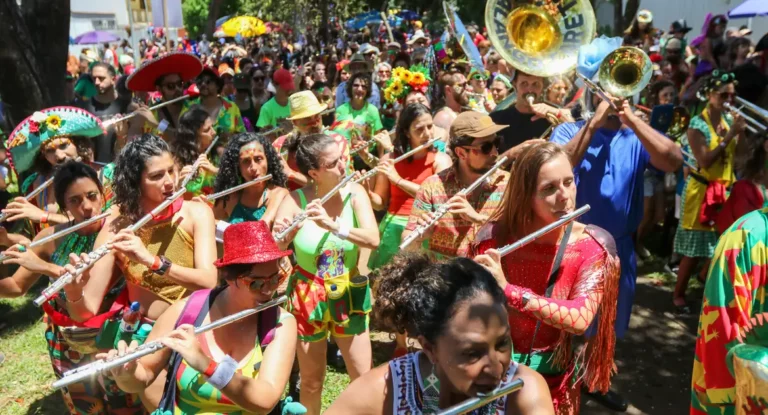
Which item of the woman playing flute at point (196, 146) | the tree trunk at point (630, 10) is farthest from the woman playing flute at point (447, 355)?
the tree trunk at point (630, 10)

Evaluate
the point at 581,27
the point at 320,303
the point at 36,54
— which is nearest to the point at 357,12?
the point at 36,54

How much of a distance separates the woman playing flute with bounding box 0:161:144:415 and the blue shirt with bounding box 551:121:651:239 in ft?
9.00

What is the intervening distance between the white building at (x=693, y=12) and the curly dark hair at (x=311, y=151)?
1164 cm

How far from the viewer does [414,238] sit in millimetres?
4094

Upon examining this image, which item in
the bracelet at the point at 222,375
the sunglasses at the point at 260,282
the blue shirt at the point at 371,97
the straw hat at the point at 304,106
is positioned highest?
the sunglasses at the point at 260,282

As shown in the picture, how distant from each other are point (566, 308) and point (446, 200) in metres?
1.67

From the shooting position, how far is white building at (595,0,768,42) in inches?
581

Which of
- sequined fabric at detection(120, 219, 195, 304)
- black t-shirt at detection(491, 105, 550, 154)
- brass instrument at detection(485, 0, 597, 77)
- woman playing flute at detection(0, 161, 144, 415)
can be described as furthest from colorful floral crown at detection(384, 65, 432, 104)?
sequined fabric at detection(120, 219, 195, 304)

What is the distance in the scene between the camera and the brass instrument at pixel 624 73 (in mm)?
4379

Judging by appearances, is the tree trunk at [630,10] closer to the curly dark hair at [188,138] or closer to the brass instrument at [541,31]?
the brass instrument at [541,31]

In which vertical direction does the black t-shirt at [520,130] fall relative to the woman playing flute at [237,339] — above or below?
above

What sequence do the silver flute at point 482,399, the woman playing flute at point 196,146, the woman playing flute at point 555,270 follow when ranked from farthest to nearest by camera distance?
1. the woman playing flute at point 196,146
2. the woman playing flute at point 555,270
3. the silver flute at point 482,399

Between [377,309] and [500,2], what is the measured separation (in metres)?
4.53

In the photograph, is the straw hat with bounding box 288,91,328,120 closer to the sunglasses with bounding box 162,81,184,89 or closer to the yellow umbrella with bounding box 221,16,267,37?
the sunglasses with bounding box 162,81,184,89
